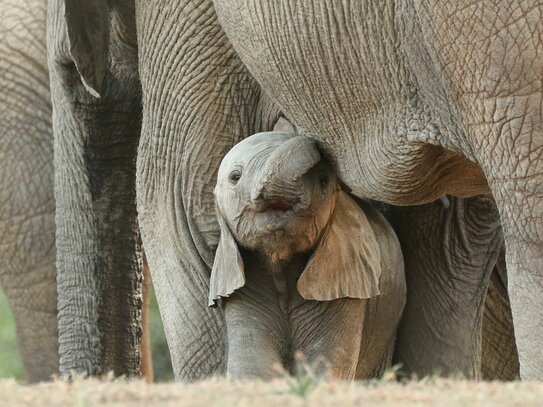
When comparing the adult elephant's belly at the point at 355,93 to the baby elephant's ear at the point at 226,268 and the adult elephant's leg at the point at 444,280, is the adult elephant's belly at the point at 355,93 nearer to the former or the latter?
the baby elephant's ear at the point at 226,268

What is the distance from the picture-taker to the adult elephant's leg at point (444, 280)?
584 cm

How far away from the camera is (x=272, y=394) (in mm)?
3338

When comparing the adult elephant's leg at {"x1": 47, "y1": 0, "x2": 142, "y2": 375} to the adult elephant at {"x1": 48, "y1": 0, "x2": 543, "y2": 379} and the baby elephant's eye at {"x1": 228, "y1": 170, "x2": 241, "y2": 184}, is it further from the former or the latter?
the baby elephant's eye at {"x1": 228, "y1": 170, "x2": 241, "y2": 184}

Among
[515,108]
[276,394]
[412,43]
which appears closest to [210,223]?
[412,43]

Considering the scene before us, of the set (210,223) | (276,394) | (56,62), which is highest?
(56,62)

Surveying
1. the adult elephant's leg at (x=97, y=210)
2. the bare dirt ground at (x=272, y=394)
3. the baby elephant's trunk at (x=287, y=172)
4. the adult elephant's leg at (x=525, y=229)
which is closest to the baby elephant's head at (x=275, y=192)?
the baby elephant's trunk at (x=287, y=172)

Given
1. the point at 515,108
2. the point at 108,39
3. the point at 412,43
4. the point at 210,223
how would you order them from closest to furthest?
the point at 515,108 < the point at 412,43 < the point at 210,223 < the point at 108,39

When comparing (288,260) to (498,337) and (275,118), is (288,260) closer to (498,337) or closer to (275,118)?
(275,118)

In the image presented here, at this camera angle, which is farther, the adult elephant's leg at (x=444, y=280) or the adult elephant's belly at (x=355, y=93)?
→ the adult elephant's leg at (x=444, y=280)

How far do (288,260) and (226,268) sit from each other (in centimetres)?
18

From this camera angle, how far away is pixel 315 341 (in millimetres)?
5227

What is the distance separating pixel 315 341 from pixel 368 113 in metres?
0.80

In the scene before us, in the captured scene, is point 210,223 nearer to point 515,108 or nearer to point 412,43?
point 412,43

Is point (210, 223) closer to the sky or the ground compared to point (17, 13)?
closer to the ground
